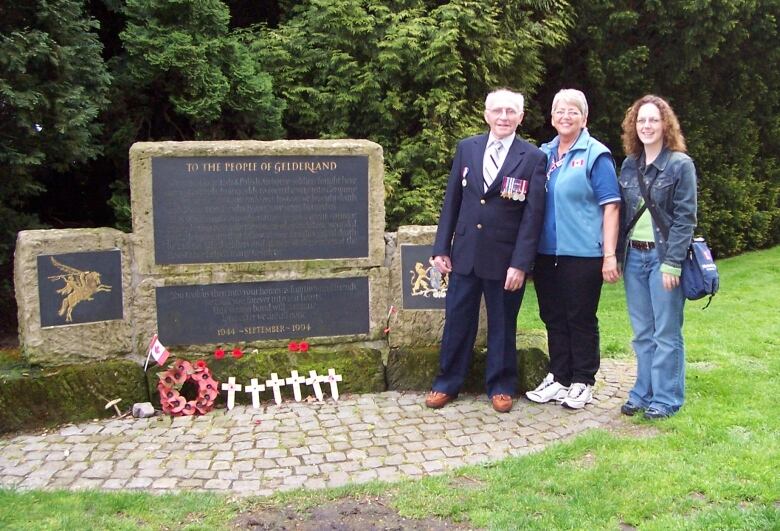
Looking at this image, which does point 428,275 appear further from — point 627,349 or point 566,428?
point 627,349

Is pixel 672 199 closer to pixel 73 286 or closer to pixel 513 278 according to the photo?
pixel 513 278

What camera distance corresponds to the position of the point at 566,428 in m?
4.38

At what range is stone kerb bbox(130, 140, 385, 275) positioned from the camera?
4785 mm

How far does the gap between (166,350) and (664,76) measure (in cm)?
841

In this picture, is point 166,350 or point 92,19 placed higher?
point 92,19

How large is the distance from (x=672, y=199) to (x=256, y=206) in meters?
2.58

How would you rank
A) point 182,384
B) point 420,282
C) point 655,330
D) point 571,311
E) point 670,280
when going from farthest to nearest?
1. point 420,282
2. point 182,384
3. point 571,311
4. point 655,330
5. point 670,280

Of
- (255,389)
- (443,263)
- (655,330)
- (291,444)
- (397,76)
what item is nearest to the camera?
(291,444)

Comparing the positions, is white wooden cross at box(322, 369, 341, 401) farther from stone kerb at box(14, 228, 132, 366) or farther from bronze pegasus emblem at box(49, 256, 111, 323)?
bronze pegasus emblem at box(49, 256, 111, 323)

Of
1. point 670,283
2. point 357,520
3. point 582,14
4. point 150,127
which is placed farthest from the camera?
point 582,14

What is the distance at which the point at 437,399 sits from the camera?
4.76 metres

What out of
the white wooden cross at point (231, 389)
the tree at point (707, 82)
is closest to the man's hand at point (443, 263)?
the white wooden cross at point (231, 389)

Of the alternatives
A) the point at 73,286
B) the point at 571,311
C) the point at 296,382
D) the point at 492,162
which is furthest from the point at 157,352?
the point at 571,311

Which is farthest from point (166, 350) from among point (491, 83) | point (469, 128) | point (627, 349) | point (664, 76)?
point (664, 76)
